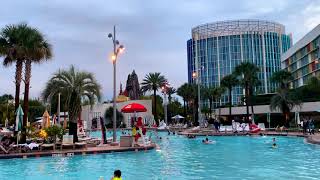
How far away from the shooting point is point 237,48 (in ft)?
452

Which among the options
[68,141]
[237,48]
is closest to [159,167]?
[68,141]

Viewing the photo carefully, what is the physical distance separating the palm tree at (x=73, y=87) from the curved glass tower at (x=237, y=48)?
358 ft

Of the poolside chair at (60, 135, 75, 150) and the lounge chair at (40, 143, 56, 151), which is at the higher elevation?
the poolside chair at (60, 135, 75, 150)

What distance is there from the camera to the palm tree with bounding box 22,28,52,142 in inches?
1021

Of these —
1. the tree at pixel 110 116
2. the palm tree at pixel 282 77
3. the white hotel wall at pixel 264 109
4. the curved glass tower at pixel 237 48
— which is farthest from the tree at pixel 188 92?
the curved glass tower at pixel 237 48

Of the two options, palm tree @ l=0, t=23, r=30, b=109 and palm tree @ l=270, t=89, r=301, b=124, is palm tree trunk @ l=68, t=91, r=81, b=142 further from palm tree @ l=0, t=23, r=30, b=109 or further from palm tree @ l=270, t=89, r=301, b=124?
palm tree @ l=270, t=89, r=301, b=124

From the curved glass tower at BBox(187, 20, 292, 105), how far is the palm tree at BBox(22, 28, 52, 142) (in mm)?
110418

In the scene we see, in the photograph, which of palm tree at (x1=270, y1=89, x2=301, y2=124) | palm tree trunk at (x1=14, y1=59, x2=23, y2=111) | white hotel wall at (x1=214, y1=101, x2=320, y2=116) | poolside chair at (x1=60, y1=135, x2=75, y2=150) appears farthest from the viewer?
white hotel wall at (x1=214, y1=101, x2=320, y2=116)

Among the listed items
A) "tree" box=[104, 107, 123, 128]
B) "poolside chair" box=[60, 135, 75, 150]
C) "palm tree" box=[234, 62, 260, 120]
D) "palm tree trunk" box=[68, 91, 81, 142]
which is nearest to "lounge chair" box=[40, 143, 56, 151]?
"poolside chair" box=[60, 135, 75, 150]

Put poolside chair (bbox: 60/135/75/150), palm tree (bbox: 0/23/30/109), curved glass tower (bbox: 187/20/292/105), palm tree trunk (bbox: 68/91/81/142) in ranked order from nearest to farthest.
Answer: poolside chair (bbox: 60/135/75/150), palm tree (bbox: 0/23/30/109), palm tree trunk (bbox: 68/91/81/142), curved glass tower (bbox: 187/20/292/105)

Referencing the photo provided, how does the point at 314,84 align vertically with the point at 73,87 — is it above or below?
above

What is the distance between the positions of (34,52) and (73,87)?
11.3 feet

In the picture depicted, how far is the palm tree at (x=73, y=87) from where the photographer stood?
87.1ft

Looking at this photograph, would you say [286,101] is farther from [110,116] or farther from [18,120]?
[18,120]
